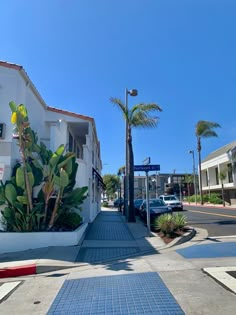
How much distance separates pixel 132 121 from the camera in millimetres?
18938

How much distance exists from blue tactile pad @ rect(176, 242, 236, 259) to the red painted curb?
13.5 feet

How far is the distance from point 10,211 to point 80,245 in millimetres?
2774

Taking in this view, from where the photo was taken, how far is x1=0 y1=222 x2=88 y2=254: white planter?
10062 mm

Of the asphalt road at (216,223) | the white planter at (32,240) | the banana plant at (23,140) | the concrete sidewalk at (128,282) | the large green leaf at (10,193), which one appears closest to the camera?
the concrete sidewalk at (128,282)

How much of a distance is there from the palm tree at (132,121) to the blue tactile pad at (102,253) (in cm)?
863

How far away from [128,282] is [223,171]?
39790 mm

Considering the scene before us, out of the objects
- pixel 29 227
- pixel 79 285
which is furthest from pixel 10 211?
pixel 79 285

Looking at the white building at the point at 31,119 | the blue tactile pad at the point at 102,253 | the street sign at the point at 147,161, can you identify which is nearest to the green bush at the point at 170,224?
the blue tactile pad at the point at 102,253

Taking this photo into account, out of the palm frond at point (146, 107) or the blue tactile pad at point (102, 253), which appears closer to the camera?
the blue tactile pad at point (102, 253)

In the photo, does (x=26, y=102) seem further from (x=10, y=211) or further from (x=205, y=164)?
(x=205, y=164)

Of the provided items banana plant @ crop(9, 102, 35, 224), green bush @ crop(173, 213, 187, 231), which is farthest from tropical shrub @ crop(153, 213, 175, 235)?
banana plant @ crop(9, 102, 35, 224)

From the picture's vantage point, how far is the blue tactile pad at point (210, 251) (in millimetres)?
8316

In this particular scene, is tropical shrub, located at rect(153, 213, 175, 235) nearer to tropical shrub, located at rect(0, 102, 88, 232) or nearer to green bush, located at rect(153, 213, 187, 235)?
green bush, located at rect(153, 213, 187, 235)

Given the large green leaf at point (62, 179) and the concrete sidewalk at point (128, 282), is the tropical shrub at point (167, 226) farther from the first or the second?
the large green leaf at point (62, 179)
